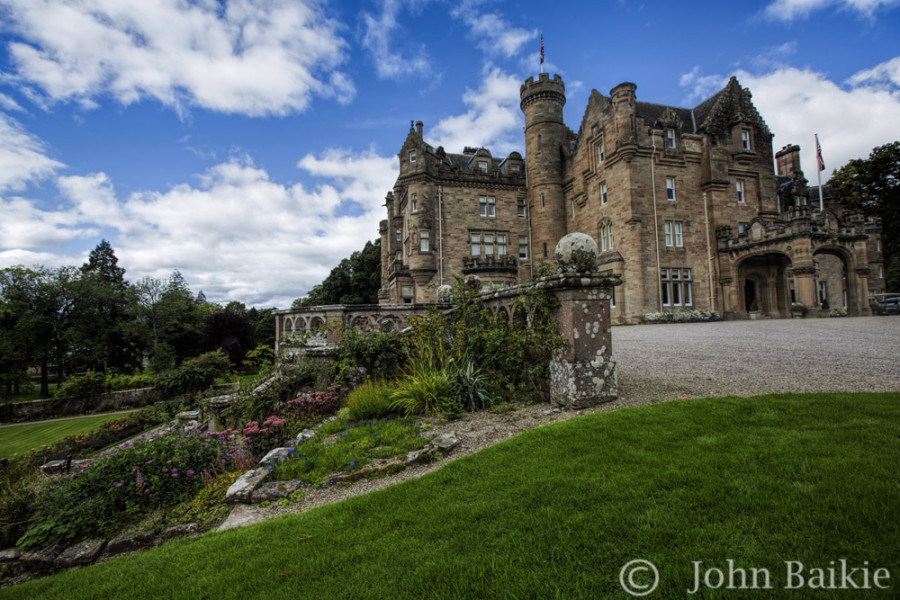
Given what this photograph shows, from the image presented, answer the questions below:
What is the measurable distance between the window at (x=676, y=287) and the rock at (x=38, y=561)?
2568 centimetres

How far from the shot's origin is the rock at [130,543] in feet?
11.4

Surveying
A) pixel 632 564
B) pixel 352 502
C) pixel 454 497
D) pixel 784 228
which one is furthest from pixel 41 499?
pixel 784 228

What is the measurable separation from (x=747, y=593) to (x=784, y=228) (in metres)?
26.8

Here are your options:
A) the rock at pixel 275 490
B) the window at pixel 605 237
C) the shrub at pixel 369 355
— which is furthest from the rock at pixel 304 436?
the window at pixel 605 237

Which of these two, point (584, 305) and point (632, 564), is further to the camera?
point (584, 305)

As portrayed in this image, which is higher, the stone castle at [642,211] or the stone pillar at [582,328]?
the stone castle at [642,211]

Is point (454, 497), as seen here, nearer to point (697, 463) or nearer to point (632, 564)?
point (632, 564)

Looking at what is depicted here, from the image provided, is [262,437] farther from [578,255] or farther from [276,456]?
[578,255]

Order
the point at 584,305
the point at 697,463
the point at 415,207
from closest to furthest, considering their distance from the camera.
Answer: the point at 697,463 → the point at 584,305 → the point at 415,207

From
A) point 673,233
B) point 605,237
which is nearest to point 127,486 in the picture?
point 605,237

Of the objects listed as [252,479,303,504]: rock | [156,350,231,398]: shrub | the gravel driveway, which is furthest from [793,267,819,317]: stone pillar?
[156,350,231,398]: shrub

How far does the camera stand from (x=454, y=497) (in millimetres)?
3096

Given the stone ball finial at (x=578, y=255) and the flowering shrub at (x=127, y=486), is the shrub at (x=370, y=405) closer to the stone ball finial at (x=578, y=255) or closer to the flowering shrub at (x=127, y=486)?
the flowering shrub at (x=127, y=486)

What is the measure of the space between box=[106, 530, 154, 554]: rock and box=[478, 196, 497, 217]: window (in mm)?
27575
